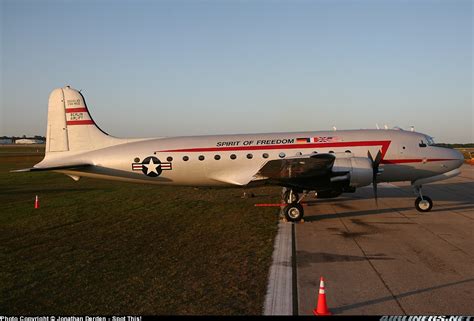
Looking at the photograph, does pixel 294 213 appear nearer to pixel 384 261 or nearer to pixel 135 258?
pixel 384 261

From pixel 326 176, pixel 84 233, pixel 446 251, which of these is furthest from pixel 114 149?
pixel 446 251

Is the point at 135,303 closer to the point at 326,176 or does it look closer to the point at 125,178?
the point at 326,176

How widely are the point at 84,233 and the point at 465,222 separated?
45.1 ft

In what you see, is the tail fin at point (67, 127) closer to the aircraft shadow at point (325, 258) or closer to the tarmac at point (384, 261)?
the tarmac at point (384, 261)

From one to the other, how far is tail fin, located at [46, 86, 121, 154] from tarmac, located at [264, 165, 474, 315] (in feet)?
33.8

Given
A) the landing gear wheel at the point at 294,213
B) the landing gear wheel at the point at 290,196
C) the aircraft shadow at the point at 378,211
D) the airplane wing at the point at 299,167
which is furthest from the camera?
the landing gear wheel at the point at 290,196

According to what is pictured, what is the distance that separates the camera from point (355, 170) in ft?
45.6

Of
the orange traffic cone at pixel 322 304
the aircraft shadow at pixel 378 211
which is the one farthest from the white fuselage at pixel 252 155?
the orange traffic cone at pixel 322 304

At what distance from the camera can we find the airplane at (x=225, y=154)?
15.8m

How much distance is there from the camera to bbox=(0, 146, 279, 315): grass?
6863 mm

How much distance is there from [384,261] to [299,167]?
205 inches

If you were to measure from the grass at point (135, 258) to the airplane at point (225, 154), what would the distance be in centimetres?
179

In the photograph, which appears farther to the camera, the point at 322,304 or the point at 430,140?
the point at 430,140

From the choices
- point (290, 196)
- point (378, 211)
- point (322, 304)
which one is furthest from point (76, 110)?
point (322, 304)
